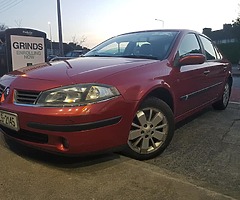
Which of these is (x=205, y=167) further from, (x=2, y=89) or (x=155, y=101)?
(x=2, y=89)

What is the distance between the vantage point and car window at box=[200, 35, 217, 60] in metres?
4.72

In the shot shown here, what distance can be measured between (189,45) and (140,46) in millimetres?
713

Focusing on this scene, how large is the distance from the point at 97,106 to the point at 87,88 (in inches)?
7.4

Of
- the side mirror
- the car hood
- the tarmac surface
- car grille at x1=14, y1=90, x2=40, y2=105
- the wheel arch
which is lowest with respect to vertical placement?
the tarmac surface

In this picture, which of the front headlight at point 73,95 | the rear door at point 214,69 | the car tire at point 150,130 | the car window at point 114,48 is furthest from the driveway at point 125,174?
the car window at point 114,48

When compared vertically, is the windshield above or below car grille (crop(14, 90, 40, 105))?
above

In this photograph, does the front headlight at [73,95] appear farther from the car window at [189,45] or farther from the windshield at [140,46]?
the car window at [189,45]

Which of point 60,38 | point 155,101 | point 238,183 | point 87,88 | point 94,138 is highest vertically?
point 60,38

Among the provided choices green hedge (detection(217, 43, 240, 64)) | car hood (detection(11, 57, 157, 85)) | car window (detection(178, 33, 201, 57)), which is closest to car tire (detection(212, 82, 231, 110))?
car window (detection(178, 33, 201, 57))

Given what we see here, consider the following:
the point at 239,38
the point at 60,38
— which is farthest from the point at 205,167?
the point at 239,38

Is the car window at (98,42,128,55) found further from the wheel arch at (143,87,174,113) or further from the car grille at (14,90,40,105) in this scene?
the car grille at (14,90,40,105)

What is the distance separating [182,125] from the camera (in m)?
4.46

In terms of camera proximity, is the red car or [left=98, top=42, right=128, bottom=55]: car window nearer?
the red car

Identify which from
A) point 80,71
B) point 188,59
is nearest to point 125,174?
point 80,71
